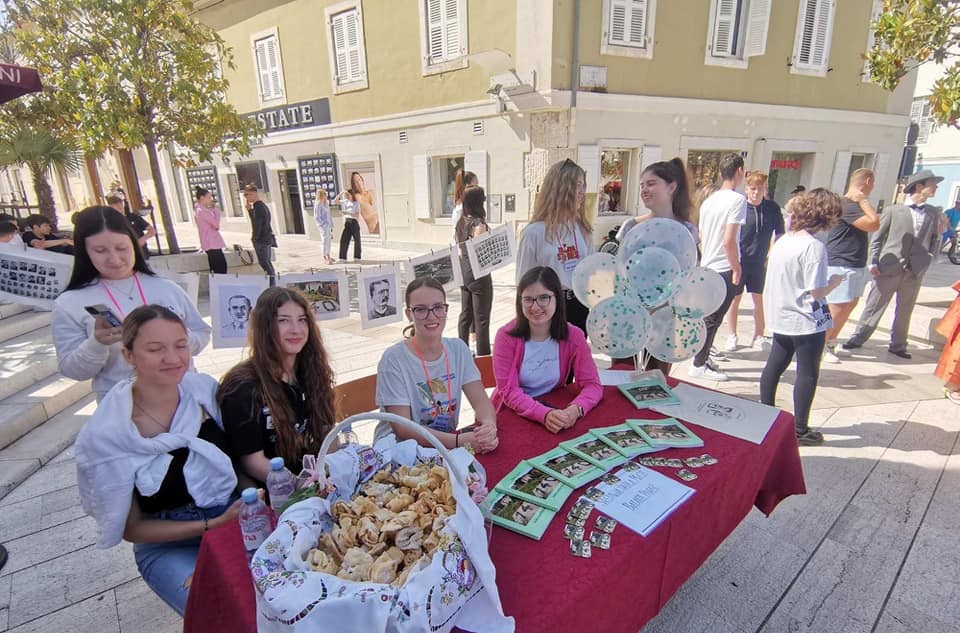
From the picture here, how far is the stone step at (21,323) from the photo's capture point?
503 cm

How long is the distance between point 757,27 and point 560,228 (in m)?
10.3

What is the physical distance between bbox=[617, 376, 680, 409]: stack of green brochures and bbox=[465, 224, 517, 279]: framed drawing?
70.4 inches

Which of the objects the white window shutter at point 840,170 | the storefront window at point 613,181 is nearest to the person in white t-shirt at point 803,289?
the storefront window at point 613,181

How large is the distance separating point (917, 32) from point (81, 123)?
9242 millimetres

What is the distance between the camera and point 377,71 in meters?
11.2

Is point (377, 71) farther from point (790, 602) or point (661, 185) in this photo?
point (790, 602)

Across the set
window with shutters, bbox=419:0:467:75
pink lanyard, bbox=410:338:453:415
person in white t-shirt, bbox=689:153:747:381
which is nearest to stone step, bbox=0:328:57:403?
pink lanyard, bbox=410:338:453:415

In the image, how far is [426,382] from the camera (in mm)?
2148

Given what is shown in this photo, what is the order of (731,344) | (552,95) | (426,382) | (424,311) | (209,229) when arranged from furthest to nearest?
(552,95), (209,229), (731,344), (426,382), (424,311)

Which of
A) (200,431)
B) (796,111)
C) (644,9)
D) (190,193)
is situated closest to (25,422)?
(200,431)

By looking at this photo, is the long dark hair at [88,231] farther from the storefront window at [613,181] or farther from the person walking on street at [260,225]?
the storefront window at [613,181]

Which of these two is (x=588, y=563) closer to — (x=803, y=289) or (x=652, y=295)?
(x=652, y=295)

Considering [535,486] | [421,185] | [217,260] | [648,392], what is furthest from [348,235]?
[535,486]

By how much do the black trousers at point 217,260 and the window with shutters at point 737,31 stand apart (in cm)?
1057
